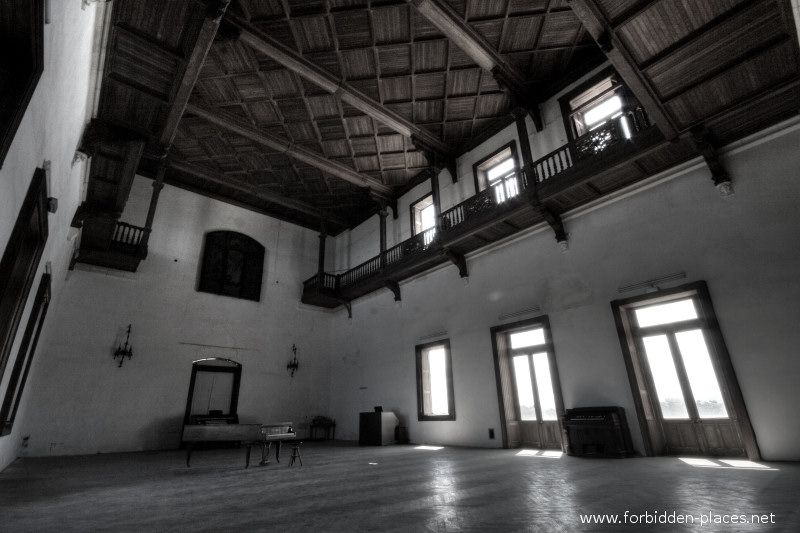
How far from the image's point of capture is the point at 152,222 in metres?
11.1

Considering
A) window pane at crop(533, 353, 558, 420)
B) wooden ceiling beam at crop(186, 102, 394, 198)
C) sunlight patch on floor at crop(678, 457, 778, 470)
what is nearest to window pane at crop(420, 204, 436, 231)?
wooden ceiling beam at crop(186, 102, 394, 198)

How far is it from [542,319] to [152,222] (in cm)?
1097

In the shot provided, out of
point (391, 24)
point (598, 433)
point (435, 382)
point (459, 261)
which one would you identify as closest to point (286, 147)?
point (391, 24)

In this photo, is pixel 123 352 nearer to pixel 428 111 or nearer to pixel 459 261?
pixel 459 261

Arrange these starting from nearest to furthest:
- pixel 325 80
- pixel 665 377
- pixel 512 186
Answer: pixel 665 377 → pixel 325 80 → pixel 512 186

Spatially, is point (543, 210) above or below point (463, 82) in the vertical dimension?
below

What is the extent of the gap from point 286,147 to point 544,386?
8.96 metres

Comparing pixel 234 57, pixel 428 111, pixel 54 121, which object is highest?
pixel 428 111

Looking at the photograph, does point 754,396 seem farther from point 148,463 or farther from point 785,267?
point 148,463

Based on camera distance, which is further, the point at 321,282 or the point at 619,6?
the point at 321,282

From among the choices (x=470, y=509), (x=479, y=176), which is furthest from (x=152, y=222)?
(x=470, y=509)

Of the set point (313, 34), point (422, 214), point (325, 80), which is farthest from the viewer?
point (422, 214)

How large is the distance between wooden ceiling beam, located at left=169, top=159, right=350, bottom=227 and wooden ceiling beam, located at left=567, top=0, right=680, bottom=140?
34.2 feet

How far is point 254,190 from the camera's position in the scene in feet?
41.5
